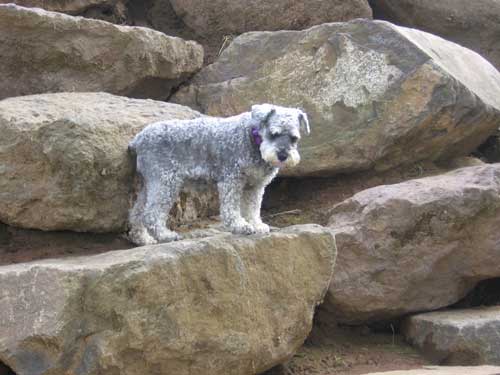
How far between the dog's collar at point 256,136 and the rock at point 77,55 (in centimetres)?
249

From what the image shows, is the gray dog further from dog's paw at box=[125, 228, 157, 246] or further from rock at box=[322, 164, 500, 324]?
rock at box=[322, 164, 500, 324]

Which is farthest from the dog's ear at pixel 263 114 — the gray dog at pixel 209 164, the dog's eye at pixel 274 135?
the dog's eye at pixel 274 135

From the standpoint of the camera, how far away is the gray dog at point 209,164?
5949mm

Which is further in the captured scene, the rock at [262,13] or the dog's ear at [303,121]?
the rock at [262,13]

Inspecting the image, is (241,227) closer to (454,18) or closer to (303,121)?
(303,121)

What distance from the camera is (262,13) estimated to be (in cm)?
968

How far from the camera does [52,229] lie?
21.2 feet

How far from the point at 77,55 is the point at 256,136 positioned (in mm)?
2625

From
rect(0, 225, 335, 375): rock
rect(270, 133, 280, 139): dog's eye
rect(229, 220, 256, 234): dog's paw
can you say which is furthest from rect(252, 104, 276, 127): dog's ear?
rect(0, 225, 335, 375): rock

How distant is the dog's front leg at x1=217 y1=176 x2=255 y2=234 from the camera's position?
19.6 ft

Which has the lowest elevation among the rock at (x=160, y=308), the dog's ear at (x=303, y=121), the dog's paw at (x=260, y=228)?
the rock at (x=160, y=308)

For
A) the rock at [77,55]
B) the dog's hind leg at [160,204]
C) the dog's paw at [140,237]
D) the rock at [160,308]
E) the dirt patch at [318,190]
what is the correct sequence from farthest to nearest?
the dirt patch at [318,190]
the rock at [77,55]
the dog's paw at [140,237]
the dog's hind leg at [160,204]
the rock at [160,308]

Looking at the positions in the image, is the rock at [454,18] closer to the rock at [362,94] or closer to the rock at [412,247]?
the rock at [362,94]

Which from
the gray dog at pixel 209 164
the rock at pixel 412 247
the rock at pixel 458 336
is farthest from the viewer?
the rock at pixel 412 247
